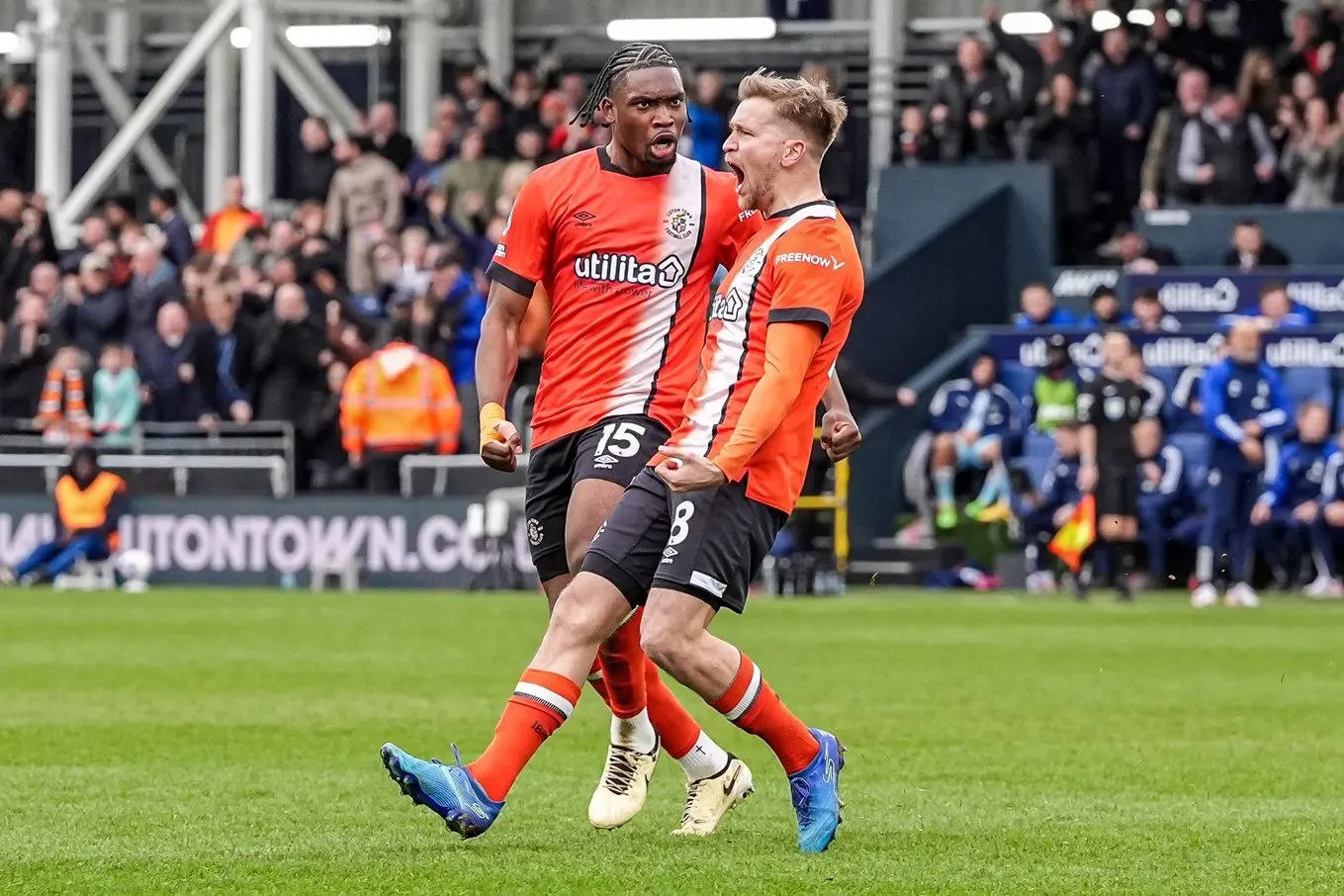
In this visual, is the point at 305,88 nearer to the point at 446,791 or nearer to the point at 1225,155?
the point at 1225,155

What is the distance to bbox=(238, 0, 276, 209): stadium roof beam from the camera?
3077 centimetres

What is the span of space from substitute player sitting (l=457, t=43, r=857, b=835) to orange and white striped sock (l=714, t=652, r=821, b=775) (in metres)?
0.52

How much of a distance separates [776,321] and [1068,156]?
21.3m

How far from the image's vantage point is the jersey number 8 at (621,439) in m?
7.86

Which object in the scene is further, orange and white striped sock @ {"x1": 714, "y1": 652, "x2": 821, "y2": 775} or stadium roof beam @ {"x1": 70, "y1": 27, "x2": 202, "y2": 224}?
stadium roof beam @ {"x1": 70, "y1": 27, "x2": 202, "y2": 224}

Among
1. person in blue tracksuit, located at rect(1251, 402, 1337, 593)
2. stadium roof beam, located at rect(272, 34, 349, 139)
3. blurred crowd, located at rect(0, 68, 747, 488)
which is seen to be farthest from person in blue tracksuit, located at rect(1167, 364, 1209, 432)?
stadium roof beam, located at rect(272, 34, 349, 139)

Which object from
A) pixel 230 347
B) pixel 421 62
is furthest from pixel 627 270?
pixel 421 62

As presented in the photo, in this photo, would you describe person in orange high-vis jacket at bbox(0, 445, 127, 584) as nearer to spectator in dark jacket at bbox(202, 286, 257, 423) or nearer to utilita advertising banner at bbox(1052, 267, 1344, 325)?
spectator in dark jacket at bbox(202, 286, 257, 423)

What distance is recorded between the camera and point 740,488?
741 centimetres

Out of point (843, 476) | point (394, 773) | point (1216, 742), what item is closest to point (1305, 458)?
point (843, 476)

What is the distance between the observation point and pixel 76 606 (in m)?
21.2

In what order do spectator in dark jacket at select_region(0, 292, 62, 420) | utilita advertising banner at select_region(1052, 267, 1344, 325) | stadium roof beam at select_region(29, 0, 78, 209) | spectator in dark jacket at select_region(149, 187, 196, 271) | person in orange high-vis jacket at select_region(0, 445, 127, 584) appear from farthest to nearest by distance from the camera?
stadium roof beam at select_region(29, 0, 78, 209) < spectator in dark jacket at select_region(149, 187, 196, 271) < spectator in dark jacket at select_region(0, 292, 62, 420) < utilita advertising banner at select_region(1052, 267, 1344, 325) < person in orange high-vis jacket at select_region(0, 445, 127, 584)

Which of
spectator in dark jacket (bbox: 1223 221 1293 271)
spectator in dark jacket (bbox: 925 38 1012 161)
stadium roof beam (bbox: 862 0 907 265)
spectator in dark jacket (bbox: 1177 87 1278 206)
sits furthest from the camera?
stadium roof beam (bbox: 862 0 907 265)

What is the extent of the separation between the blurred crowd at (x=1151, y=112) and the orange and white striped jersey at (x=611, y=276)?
19.2m
